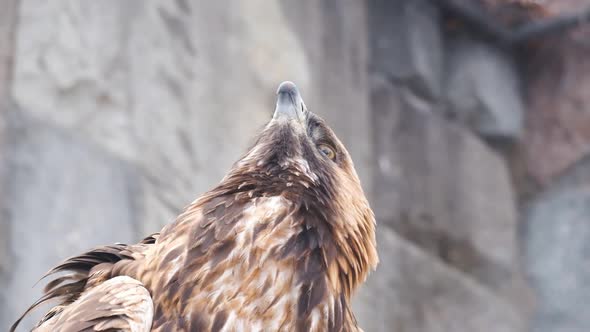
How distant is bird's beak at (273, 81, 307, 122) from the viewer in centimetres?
269

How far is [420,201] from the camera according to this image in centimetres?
613

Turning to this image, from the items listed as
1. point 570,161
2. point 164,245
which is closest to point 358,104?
point 570,161

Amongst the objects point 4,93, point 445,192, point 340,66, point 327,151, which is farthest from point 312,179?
point 445,192

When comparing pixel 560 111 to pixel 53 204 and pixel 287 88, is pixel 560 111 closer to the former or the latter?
pixel 53 204

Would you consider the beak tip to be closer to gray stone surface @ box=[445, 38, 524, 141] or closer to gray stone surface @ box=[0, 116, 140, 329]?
gray stone surface @ box=[0, 116, 140, 329]

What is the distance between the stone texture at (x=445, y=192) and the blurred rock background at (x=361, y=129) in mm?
13

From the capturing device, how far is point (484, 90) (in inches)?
264

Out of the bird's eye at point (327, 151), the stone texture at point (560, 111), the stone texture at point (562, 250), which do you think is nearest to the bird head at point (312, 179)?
the bird's eye at point (327, 151)

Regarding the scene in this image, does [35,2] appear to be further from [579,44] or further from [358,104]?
[579,44]

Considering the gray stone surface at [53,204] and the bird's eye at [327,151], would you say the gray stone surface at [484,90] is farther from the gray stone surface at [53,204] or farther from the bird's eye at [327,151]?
the bird's eye at [327,151]

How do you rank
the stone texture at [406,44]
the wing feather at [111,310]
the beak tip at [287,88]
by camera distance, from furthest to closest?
the stone texture at [406,44]
the beak tip at [287,88]
the wing feather at [111,310]

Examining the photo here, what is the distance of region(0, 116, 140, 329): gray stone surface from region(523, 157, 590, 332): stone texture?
11.1ft

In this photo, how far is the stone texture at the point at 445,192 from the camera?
19.8ft

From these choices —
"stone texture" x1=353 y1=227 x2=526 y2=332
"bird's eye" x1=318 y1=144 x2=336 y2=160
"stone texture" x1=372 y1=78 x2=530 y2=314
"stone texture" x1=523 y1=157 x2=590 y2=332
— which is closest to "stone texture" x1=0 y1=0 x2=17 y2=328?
"bird's eye" x1=318 y1=144 x2=336 y2=160
